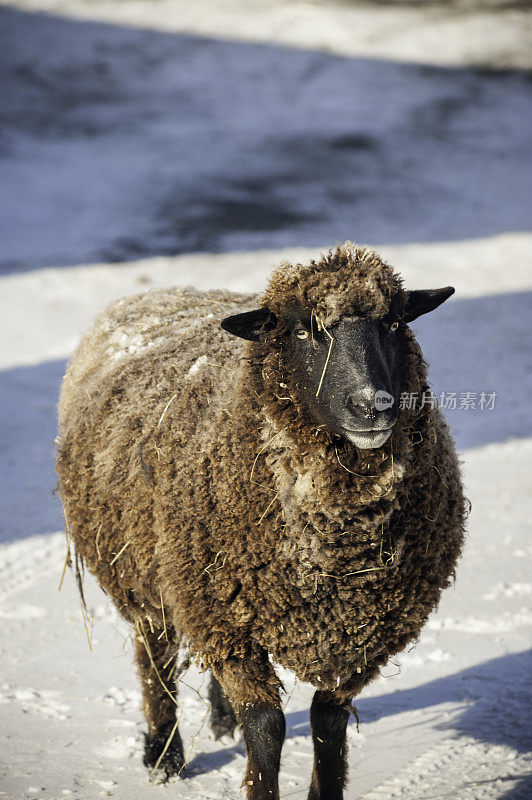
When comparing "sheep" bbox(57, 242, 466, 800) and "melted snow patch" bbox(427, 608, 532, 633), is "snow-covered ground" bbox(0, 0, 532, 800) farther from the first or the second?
"sheep" bbox(57, 242, 466, 800)

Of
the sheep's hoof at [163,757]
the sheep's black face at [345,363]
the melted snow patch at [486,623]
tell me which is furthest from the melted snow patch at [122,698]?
the sheep's black face at [345,363]

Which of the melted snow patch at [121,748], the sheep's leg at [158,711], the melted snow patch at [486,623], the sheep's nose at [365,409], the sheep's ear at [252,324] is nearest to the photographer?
the sheep's nose at [365,409]

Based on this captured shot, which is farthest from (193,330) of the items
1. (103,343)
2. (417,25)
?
(417,25)

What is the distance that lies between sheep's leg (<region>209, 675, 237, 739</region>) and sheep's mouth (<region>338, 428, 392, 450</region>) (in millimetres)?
2219

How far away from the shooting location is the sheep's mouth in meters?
3.13

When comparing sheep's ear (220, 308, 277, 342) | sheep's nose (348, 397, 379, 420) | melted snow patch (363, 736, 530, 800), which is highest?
sheep's ear (220, 308, 277, 342)

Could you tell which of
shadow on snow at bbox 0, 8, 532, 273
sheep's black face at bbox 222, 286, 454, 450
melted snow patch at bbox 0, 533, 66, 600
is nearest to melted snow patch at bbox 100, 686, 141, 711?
melted snow patch at bbox 0, 533, 66, 600

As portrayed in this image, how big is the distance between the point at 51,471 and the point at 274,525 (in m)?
5.66

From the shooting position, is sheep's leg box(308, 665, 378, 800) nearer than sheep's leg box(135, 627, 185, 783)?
Yes

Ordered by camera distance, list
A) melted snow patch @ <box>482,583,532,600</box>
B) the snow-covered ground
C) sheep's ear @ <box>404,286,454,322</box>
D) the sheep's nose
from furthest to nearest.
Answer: melted snow patch @ <box>482,583,532,600</box> → the snow-covered ground → sheep's ear @ <box>404,286,454,322</box> → the sheep's nose

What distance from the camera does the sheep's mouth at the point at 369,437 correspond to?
3131 mm

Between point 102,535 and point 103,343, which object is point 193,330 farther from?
point 102,535

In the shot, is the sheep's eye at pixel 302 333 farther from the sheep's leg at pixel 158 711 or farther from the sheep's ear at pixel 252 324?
the sheep's leg at pixel 158 711

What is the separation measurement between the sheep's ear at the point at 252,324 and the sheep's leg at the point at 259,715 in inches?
53.1
